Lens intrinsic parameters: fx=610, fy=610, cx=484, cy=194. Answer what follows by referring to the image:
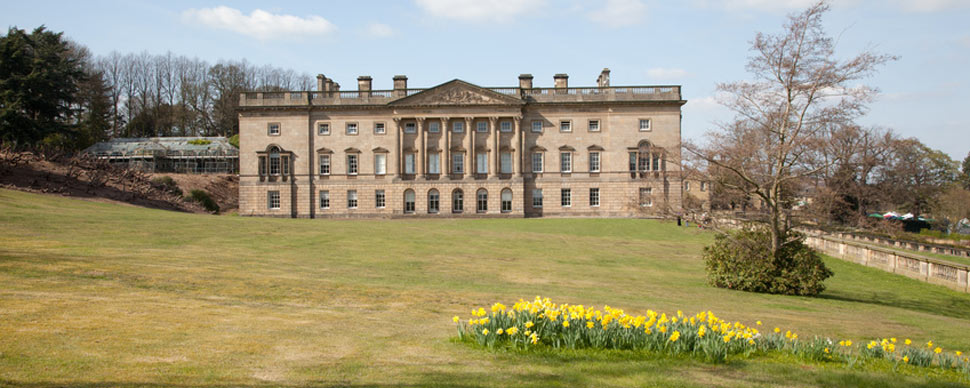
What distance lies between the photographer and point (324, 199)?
55.8 meters

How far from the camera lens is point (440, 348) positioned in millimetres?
7895

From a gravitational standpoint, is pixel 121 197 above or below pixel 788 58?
below

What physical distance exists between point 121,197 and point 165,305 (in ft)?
119

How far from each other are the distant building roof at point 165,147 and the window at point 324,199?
20.3 m

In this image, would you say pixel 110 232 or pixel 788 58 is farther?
pixel 110 232

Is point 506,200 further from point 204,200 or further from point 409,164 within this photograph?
point 204,200

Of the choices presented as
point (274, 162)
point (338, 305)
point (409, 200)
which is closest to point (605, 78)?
point (409, 200)

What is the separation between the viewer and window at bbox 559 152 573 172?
2142 inches

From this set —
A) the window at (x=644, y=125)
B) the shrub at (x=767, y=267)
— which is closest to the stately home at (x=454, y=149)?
the window at (x=644, y=125)

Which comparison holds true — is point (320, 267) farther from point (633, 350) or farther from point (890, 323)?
point (890, 323)

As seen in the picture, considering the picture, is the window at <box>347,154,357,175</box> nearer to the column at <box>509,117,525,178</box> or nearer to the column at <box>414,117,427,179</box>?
the column at <box>414,117,427,179</box>

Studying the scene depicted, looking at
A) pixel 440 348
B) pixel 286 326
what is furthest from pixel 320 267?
pixel 440 348

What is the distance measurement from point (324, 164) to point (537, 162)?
763 inches

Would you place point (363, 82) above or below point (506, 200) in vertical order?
above
